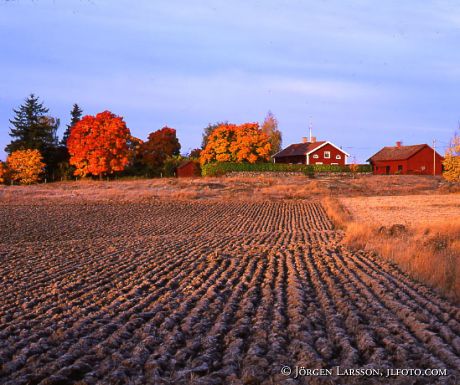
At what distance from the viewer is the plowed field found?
19.5ft

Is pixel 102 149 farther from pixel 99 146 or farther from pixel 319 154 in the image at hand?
pixel 319 154

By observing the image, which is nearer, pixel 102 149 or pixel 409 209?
pixel 409 209

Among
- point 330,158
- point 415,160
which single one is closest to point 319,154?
point 330,158

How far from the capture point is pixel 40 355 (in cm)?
645

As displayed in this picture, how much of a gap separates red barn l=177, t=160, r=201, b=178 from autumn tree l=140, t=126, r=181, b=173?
3.43m

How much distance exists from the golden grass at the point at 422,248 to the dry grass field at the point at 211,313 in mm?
373

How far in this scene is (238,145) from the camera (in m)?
70.6

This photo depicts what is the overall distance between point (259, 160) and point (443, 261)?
2380 inches

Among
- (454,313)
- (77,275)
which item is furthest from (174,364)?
(77,275)

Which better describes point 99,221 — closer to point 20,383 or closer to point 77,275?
point 77,275

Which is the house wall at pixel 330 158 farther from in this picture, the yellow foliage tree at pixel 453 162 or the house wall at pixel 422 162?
the yellow foliage tree at pixel 453 162

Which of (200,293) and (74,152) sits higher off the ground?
(74,152)

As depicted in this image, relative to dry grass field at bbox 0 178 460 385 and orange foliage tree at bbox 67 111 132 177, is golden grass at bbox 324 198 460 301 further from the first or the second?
orange foliage tree at bbox 67 111 132 177

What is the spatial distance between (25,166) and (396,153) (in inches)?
1902
